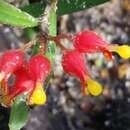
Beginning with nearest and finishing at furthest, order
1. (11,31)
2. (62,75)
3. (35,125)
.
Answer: (35,125) < (11,31) < (62,75)

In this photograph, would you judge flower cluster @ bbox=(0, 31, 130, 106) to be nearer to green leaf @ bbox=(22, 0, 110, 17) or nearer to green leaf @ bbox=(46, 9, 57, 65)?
green leaf @ bbox=(46, 9, 57, 65)

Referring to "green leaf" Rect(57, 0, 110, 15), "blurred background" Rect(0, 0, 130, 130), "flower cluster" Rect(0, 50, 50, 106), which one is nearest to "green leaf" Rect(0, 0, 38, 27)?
"flower cluster" Rect(0, 50, 50, 106)

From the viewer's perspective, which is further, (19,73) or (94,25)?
(94,25)

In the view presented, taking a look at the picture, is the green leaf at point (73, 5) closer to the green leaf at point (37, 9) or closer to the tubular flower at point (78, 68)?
the green leaf at point (37, 9)

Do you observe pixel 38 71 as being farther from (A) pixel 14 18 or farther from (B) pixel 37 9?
(B) pixel 37 9

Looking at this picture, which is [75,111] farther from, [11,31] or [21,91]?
[21,91]

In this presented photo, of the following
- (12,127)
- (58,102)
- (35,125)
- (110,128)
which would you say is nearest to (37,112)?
(35,125)

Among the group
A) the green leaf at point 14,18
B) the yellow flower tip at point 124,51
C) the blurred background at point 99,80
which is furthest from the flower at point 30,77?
the blurred background at point 99,80
